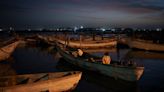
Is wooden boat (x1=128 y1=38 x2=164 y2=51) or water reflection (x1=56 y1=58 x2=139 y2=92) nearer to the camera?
water reflection (x1=56 y1=58 x2=139 y2=92)

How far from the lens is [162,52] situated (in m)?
30.0

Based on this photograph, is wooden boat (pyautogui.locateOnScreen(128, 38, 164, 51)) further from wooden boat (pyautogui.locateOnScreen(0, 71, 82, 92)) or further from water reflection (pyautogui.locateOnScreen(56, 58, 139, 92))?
wooden boat (pyautogui.locateOnScreen(0, 71, 82, 92))

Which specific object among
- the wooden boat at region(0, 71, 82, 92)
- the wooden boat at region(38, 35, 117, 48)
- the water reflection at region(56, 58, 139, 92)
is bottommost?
the water reflection at region(56, 58, 139, 92)

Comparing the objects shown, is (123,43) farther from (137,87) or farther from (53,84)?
(53,84)

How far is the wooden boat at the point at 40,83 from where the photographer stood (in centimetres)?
999

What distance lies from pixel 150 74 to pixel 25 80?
946 cm

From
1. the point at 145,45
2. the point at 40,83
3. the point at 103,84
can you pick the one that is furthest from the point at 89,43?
the point at 40,83

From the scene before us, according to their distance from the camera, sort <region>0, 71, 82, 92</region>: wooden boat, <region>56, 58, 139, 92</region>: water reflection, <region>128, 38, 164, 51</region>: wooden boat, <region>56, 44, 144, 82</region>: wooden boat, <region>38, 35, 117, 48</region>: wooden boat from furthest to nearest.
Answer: <region>38, 35, 117, 48</region>: wooden boat, <region>128, 38, 164, 51</region>: wooden boat, <region>56, 58, 139, 92</region>: water reflection, <region>56, 44, 144, 82</region>: wooden boat, <region>0, 71, 82, 92</region>: wooden boat

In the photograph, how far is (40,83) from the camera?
10391mm

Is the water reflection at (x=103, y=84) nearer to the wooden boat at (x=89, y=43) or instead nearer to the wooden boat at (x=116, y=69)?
the wooden boat at (x=116, y=69)

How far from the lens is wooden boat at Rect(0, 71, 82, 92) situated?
9.99 metres

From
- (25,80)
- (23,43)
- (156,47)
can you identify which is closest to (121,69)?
(25,80)

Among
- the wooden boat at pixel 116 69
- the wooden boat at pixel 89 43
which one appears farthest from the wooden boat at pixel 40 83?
the wooden boat at pixel 89 43

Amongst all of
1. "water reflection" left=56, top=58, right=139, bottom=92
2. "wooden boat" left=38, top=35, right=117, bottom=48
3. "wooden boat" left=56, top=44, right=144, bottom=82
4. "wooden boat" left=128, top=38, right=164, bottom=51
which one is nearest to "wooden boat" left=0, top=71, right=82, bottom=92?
"water reflection" left=56, top=58, right=139, bottom=92
